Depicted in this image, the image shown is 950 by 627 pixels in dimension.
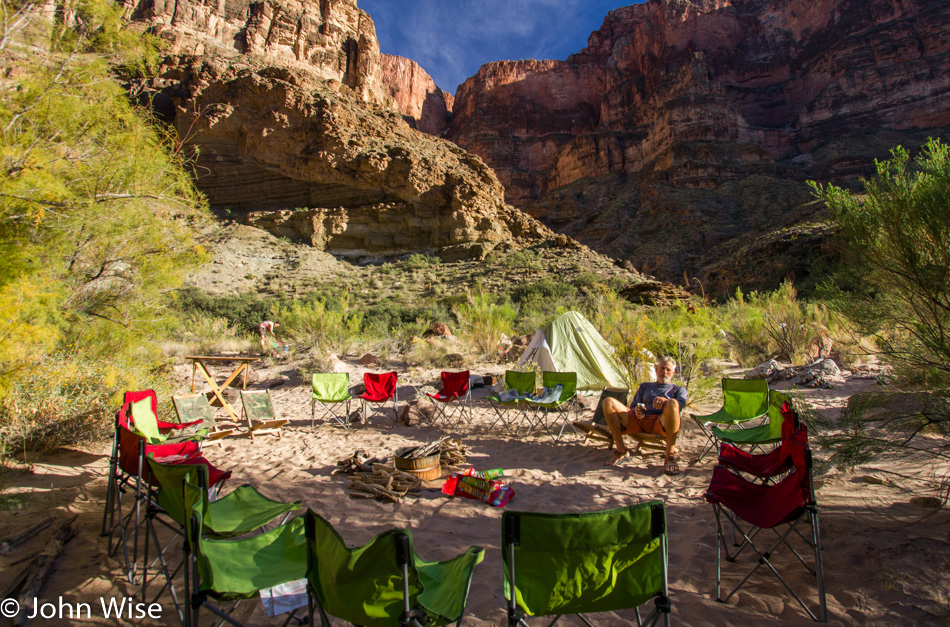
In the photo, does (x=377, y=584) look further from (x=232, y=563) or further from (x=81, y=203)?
(x=81, y=203)

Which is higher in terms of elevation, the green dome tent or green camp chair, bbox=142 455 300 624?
the green dome tent

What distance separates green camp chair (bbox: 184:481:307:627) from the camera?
5.16 ft

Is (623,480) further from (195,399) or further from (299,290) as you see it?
(299,290)

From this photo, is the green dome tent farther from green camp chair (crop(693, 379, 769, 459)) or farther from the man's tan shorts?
the man's tan shorts

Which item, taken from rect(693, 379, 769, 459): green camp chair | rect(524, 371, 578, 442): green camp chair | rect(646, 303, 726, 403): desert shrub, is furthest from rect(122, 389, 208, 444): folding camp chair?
rect(646, 303, 726, 403): desert shrub

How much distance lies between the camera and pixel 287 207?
1133 inches

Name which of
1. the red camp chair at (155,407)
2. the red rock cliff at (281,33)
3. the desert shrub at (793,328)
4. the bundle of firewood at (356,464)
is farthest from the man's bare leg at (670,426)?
the red rock cliff at (281,33)

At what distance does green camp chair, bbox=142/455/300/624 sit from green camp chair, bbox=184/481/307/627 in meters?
0.09

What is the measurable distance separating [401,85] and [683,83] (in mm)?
37053

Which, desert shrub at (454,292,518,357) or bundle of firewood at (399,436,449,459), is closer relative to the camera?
bundle of firewood at (399,436,449,459)

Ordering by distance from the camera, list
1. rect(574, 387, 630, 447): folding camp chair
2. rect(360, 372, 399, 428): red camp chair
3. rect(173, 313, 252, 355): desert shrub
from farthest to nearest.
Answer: rect(173, 313, 252, 355): desert shrub → rect(360, 372, 399, 428): red camp chair → rect(574, 387, 630, 447): folding camp chair

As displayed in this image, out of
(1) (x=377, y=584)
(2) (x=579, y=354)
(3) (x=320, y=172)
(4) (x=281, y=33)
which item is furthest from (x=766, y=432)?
(4) (x=281, y=33)

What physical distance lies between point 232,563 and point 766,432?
386 cm

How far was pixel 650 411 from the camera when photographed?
4.14 metres
